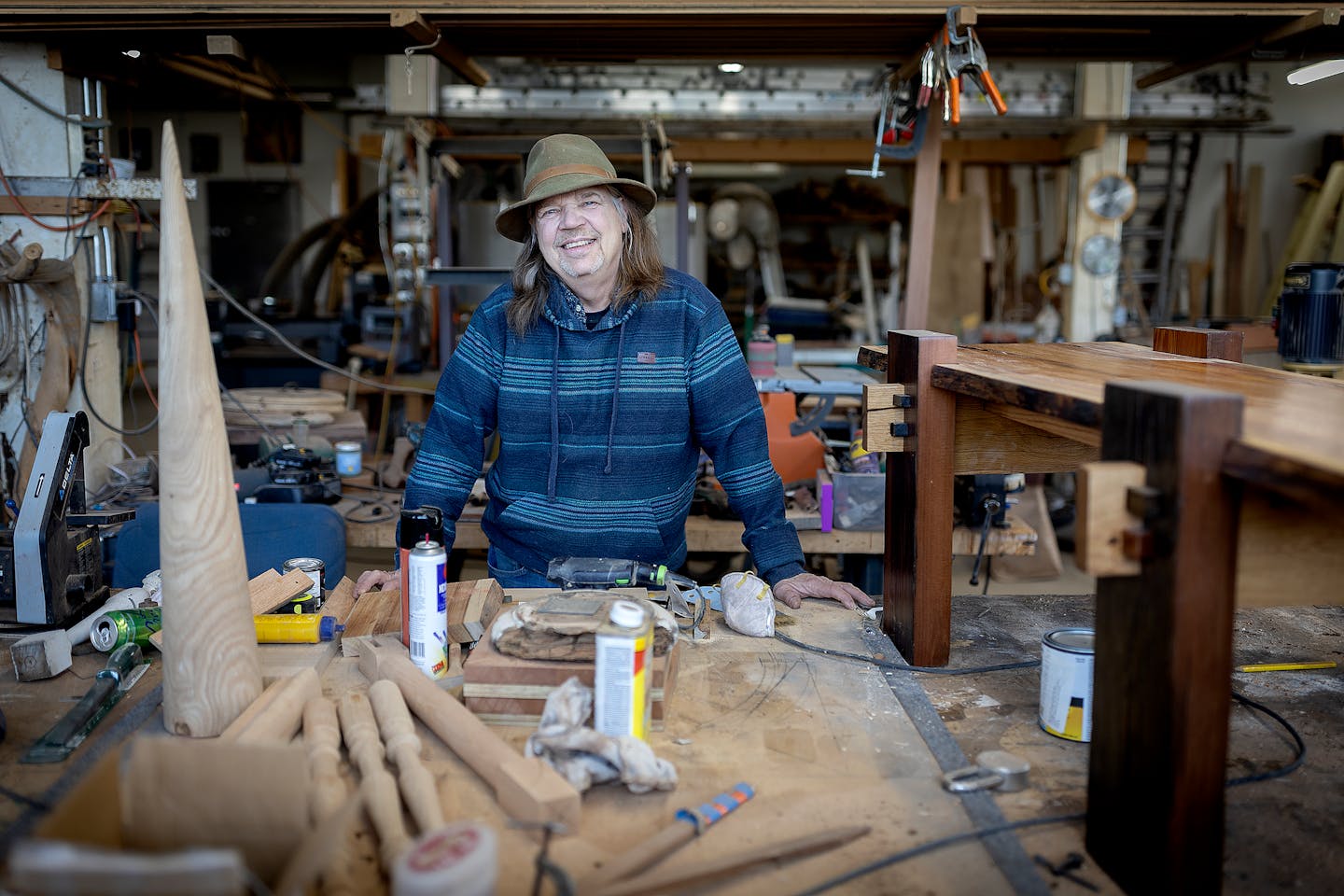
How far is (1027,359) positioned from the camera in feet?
6.70

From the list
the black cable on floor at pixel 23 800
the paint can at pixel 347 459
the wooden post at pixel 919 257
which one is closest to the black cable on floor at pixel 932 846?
the black cable on floor at pixel 23 800

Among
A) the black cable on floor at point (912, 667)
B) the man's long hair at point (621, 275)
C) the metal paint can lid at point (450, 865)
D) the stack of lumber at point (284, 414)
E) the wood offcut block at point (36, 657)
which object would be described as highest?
the man's long hair at point (621, 275)

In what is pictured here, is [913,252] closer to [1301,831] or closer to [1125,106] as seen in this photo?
[1125,106]

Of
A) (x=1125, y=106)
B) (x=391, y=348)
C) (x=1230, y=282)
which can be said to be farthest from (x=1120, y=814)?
(x=1230, y=282)

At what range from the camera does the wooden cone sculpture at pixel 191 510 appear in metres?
1.50

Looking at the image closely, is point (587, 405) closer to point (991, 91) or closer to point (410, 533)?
point (410, 533)

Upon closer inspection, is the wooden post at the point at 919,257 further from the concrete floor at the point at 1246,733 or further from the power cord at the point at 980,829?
the power cord at the point at 980,829

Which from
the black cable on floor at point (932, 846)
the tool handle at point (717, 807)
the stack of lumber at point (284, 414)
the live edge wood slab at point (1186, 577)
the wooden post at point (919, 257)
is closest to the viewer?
the live edge wood slab at point (1186, 577)

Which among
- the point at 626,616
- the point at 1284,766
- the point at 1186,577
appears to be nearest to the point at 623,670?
the point at 626,616

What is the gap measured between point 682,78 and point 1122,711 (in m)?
6.29

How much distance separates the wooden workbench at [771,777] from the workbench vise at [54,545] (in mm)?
325

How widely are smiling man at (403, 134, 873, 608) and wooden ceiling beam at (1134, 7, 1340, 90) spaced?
2.36 metres

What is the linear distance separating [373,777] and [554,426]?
1.21 meters

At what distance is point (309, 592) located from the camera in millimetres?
2152
